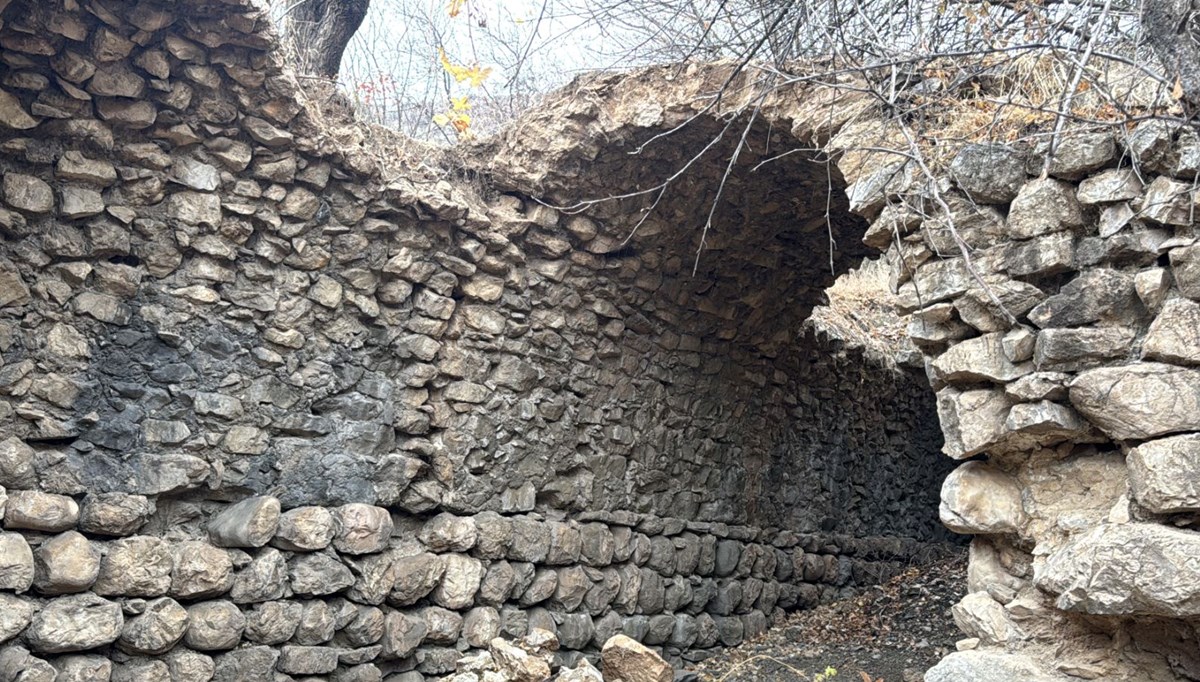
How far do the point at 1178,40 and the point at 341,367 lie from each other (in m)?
3.46

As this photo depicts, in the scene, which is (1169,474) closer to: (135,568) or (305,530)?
(305,530)

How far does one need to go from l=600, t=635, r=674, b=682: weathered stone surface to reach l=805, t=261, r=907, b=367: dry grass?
317cm

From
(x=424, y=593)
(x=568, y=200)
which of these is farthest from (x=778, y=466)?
(x=424, y=593)

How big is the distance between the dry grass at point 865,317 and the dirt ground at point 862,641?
191 cm

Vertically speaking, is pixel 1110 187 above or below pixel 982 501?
above

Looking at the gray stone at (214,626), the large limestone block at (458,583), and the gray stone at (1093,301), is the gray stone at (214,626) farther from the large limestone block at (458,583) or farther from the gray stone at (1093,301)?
the gray stone at (1093,301)

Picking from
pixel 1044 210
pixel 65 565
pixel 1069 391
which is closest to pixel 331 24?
pixel 65 565

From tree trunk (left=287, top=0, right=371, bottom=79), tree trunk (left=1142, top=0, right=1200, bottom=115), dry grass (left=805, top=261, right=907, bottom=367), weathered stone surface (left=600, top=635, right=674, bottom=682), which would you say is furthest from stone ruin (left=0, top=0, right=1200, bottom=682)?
dry grass (left=805, top=261, right=907, bottom=367)

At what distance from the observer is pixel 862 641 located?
235 inches

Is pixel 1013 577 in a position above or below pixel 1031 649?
above

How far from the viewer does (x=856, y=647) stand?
582 centimetres

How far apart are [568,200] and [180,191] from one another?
198 centimetres

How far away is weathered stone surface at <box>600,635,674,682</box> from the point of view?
455 centimetres

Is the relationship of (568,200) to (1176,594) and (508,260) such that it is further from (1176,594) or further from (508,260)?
(1176,594)
